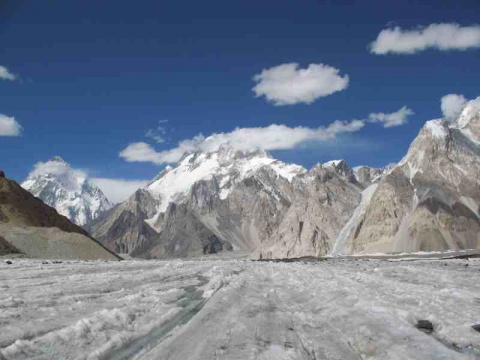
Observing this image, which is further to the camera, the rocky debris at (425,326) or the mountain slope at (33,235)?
the mountain slope at (33,235)

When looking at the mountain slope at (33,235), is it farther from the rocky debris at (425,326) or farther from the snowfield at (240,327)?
the rocky debris at (425,326)

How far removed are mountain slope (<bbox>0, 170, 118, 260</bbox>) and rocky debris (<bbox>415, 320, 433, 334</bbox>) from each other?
7469cm

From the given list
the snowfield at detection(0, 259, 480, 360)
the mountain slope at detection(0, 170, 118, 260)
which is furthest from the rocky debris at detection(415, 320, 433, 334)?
the mountain slope at detection(0, 170, 118, 260)

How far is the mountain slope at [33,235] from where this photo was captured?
8512 centimetres

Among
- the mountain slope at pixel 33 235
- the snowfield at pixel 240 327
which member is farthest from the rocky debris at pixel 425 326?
the mountain slope at pixel 33 235

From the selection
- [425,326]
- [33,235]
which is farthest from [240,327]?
[33,235]

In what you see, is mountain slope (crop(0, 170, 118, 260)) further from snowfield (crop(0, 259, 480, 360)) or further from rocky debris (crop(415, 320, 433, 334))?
rocky debris (crop(415, 320, 433, 334))

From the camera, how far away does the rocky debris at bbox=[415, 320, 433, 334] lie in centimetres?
1030

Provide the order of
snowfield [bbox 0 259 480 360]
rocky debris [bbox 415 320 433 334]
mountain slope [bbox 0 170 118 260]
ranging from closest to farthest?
snowfield [bbox 0 259 480 360], rocky debris [bbox 415 320 433 334], mountain slope [bbox 0 170 118 260]

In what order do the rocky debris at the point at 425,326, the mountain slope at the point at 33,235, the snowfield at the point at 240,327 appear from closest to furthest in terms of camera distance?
the snowfield at the point at 240,327 → the rocky debris at the point at 425,326 → the mountain slope at the point at 33,235

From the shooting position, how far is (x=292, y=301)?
1622 cm

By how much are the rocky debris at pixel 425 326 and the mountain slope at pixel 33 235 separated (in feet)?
245

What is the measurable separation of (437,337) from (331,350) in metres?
2.31

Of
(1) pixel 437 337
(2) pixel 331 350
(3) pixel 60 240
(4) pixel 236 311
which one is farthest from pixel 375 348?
(3) pixel 60 240
